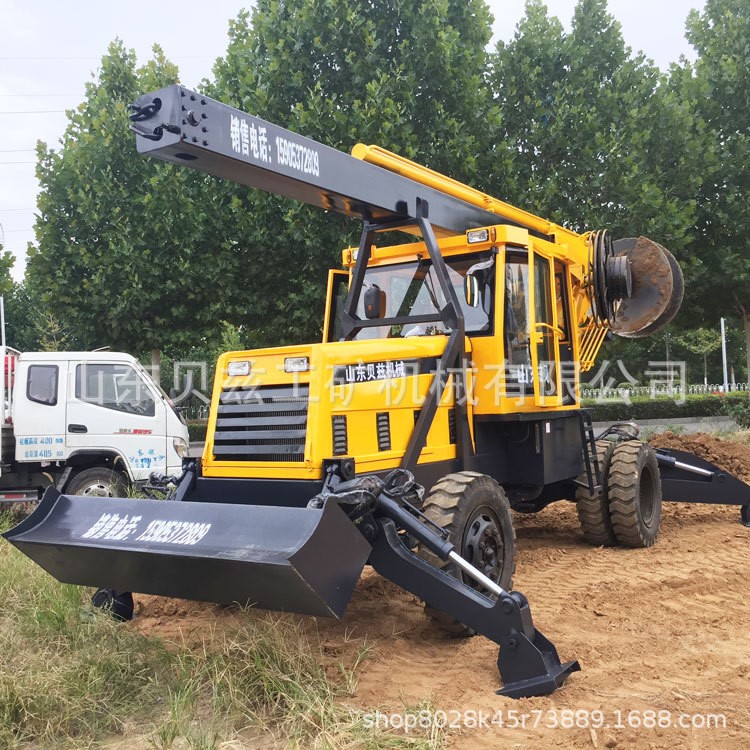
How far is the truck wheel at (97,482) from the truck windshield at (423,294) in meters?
4.93

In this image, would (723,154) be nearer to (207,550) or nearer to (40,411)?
(40,411)

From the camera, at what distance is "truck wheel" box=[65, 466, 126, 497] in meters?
9.94

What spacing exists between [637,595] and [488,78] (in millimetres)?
12366

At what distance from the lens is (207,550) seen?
161 inches

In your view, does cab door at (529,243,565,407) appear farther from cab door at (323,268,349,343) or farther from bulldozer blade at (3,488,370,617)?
bulldozer blade at (3,488,370,617)

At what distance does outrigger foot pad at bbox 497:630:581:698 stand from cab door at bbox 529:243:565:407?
2637 mm

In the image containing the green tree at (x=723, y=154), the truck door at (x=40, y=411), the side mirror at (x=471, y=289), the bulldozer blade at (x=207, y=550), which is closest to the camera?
the bulldozer blade at (x=207, y=550)

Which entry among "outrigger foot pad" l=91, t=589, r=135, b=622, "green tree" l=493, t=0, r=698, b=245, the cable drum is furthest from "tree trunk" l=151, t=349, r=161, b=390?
"outrigger foot pad" l=91, t=589, r=135, b=622

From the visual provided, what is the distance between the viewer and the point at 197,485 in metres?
5.42

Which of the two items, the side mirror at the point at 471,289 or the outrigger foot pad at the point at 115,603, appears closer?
the outrigger foot pad at the point at 115,603

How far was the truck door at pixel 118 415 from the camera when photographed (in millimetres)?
10055

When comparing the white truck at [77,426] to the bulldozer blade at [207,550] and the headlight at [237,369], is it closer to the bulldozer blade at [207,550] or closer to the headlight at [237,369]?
the headlight at [237,369]

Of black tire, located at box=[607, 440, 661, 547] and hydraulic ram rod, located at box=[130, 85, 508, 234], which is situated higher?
hydraulic ram rod, located at box=[130, 85, 508, 234]

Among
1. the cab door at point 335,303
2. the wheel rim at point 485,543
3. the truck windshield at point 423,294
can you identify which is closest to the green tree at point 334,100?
the cab door at point 335,303
